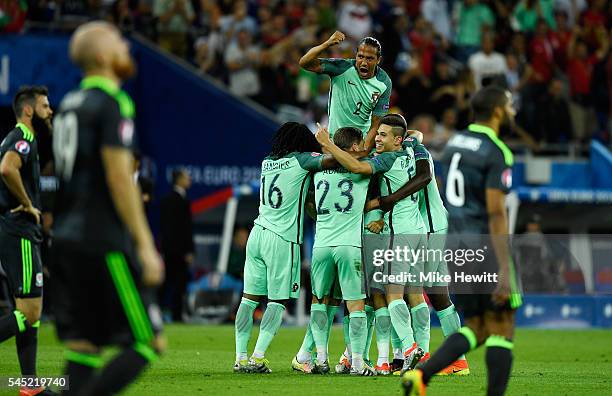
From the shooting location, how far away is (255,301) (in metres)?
11.4

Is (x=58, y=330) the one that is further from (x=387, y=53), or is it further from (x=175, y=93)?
(x=387, y=53)

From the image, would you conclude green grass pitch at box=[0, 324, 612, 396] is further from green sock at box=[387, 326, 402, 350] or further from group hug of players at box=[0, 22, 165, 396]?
group hug of players at box=[0, 22, 165, 396]

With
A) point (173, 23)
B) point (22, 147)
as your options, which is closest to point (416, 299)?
point (22, 147)

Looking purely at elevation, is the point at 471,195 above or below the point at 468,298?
above

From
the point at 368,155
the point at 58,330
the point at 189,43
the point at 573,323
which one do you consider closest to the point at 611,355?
the point at 368,155

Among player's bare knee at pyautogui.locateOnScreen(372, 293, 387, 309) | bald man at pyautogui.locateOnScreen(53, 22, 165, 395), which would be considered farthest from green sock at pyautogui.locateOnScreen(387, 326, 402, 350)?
bald man at pyautogui.locateOnScreen(53, 22, 165, 395)

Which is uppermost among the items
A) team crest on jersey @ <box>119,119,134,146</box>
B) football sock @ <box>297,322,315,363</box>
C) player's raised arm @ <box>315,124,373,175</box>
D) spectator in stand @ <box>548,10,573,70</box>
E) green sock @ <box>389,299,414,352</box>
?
spectator in stand @ <box>548,10,573,70</box>

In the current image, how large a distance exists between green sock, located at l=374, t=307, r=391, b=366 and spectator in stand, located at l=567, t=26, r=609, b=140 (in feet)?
44.4

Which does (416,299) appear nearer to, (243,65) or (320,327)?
(320,327)

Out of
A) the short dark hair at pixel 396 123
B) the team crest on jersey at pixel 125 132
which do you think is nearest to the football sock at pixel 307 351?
the short dark hair at pixel 396 123

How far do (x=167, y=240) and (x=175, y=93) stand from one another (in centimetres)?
290

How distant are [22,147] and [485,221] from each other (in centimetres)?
377

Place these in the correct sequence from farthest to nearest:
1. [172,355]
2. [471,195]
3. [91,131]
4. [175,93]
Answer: [175,93], [172,355], [471,195], [91,131]

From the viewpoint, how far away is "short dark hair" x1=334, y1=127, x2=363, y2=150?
36.9 feet
